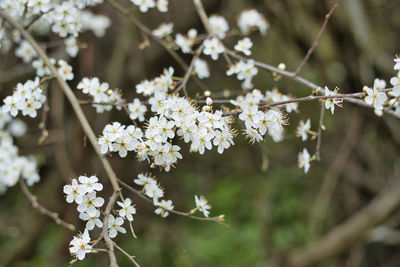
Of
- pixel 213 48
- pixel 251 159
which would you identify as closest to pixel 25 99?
pixel 213 48

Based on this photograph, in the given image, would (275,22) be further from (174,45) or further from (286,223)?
(286,223)

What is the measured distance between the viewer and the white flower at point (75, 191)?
1.56 m

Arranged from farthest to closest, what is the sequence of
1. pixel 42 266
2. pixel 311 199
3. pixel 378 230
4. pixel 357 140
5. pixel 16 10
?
pixel 311 199
pixel 42 266
pixel 357 140
pixel 378 230
pixel 16 10

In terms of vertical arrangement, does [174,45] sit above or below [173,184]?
below

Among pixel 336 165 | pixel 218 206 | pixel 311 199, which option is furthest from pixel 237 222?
pixel 336 165

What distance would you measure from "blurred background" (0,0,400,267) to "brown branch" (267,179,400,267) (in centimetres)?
19

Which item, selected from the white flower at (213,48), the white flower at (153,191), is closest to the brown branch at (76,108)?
the white flower at (153,191)

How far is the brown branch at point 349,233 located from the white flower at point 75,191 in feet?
8.11

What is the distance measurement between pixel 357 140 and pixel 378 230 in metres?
0.93

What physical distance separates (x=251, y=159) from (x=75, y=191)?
3.68 m

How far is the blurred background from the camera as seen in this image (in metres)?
3.79

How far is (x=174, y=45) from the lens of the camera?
2.43 meters

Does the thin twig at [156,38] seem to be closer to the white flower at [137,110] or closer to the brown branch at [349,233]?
the white flower at [137,110]

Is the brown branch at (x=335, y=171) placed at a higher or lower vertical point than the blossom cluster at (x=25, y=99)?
higher
